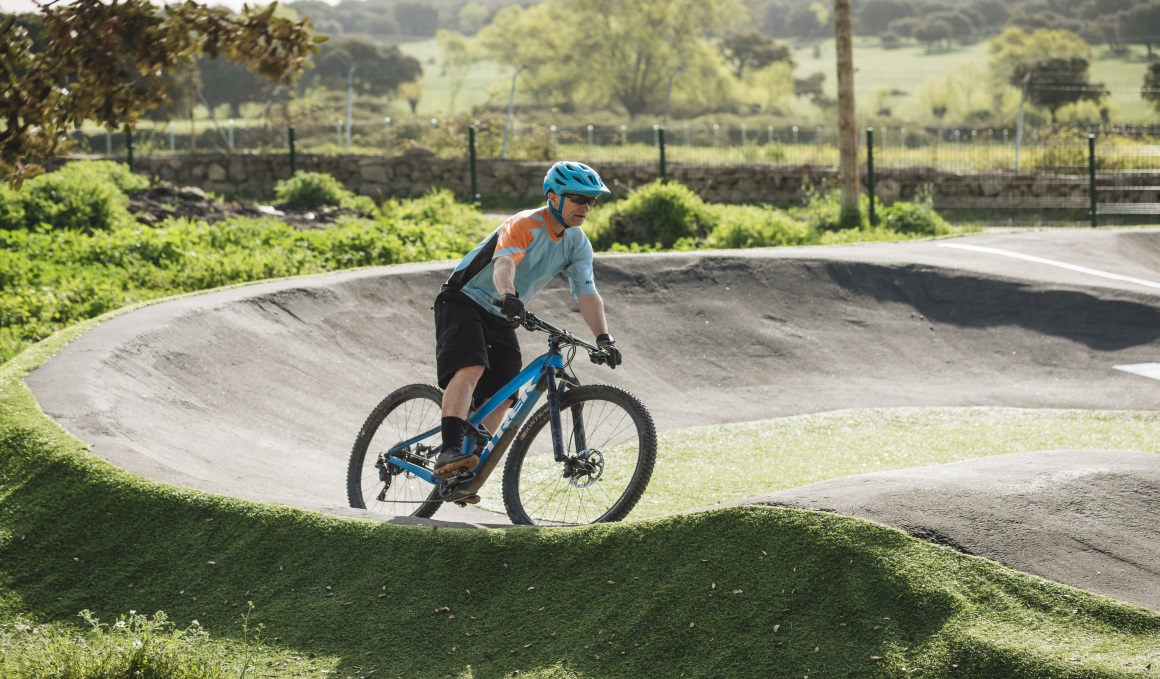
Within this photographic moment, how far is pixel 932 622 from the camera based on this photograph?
410 cm

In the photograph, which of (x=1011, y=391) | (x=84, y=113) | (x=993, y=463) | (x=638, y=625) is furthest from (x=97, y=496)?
(x=1011, y=391)

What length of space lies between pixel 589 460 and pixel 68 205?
12754mm

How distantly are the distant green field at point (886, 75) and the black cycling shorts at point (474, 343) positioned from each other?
69546 mm

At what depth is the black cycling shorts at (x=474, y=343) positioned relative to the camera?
228 inches

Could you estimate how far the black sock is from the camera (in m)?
5.74

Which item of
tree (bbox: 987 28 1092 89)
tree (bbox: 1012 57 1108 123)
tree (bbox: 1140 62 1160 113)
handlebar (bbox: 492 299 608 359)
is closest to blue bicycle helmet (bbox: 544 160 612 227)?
handlebar (bbox: 492 299 608 359)

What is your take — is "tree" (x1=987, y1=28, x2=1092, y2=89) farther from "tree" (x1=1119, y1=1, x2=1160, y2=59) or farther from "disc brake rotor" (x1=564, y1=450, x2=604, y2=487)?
"disc brake rotor" (x1=564, y1=450, x2=604, y2=487)

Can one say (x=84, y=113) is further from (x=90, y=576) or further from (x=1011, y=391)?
(x=1011, y=391)

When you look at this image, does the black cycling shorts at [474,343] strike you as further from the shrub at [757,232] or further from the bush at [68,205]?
the shrub at [757,232]

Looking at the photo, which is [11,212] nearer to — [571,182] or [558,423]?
[571,182]

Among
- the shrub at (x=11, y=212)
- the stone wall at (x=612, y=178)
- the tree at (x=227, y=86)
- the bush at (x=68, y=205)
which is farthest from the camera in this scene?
the tree at (x=227, y=86)

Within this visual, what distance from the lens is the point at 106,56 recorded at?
3.70 metres

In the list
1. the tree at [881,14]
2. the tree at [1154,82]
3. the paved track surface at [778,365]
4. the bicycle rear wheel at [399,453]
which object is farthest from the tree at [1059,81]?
the tree at [881,14]

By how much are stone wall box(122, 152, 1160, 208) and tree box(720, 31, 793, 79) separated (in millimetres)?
84295
